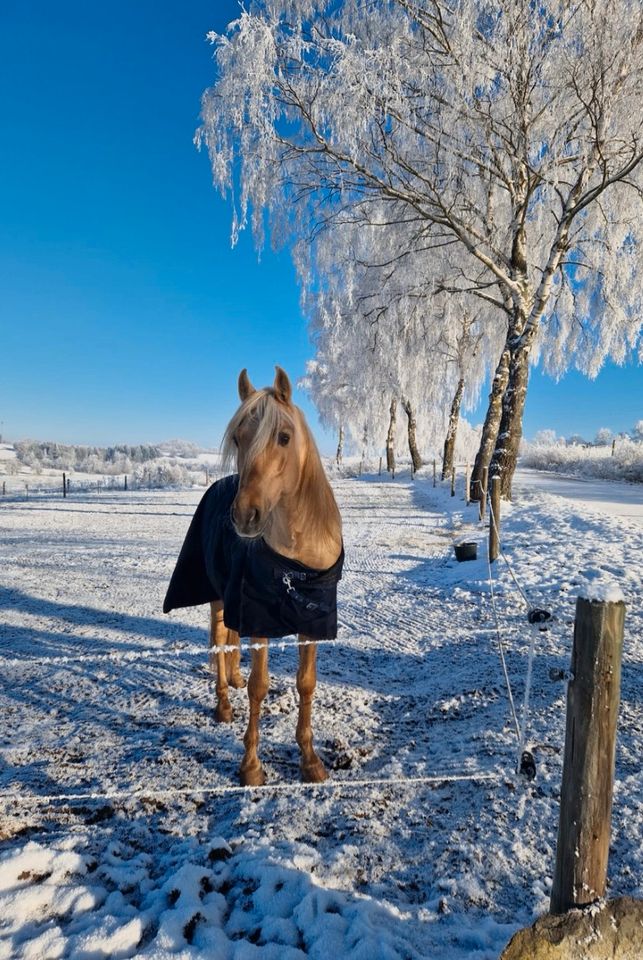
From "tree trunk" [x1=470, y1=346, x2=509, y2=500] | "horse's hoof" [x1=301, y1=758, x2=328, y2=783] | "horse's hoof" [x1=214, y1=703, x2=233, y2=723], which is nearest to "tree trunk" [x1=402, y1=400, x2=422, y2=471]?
"tree trunk" [x1=470, y1=346, x2=509, y2=500]

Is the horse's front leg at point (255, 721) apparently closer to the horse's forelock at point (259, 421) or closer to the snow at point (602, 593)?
the horse's forelock at point (259, 421)

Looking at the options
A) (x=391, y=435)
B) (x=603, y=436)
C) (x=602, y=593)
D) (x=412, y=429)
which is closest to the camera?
(x=602, y=593)

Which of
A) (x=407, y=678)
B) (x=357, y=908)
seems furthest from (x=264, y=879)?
(x=407, y=678)

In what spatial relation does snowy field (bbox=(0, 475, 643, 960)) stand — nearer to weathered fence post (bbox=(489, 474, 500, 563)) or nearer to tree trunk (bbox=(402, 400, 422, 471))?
weathered fence post (bbox=(489, 474, 500, 563))

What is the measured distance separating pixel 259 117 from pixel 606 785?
9.48 m

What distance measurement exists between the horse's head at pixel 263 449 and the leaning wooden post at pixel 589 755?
52.0 inches

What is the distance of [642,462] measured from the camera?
2203 centimetres

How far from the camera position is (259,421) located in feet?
7.55

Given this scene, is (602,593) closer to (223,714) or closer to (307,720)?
(307,720)

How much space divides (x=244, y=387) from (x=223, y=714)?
2.23 meters

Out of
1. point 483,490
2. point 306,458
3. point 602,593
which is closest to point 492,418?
point 483,490

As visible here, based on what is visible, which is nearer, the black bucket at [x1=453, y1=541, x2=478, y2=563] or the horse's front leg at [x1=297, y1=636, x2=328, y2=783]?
the horse's front leg at [x1=297, y1=636, x2=328, y2=783]

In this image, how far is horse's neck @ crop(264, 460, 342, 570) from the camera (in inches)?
99.3

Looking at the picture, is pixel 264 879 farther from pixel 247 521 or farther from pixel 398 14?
pixel 398 14
